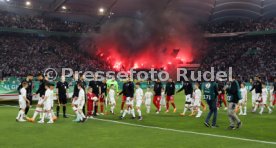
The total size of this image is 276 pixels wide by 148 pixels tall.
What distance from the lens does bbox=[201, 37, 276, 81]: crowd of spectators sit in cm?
5375

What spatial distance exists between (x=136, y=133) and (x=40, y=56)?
42416 millimetres

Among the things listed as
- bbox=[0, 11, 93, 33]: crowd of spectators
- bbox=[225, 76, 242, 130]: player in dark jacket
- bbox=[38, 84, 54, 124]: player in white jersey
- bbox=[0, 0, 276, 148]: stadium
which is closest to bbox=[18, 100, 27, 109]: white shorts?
bbox=[38, 84, 54, 124]: player in white jersey

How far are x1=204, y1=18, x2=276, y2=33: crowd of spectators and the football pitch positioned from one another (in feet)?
152

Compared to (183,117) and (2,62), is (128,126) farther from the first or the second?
(2,62)

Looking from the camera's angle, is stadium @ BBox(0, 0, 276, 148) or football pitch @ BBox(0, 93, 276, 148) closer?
football pitch @ BBox(0, 93, 276, 148)

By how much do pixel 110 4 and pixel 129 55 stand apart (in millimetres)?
9339

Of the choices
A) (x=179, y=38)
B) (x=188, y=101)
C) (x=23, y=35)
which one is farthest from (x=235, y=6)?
(x=188, y=101)

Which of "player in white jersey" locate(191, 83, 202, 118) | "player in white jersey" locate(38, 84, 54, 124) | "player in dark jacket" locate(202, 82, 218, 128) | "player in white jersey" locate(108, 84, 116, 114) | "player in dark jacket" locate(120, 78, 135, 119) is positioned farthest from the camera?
"player in white jersey" locate(108, 84, 116, 114)

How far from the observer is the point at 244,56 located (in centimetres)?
5875

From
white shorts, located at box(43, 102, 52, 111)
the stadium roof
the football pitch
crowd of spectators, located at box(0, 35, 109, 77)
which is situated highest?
the stadium roof

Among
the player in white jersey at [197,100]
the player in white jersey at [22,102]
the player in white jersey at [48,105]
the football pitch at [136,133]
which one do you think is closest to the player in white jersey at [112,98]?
the football pitch at [136,133]

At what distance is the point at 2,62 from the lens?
47.7 metres

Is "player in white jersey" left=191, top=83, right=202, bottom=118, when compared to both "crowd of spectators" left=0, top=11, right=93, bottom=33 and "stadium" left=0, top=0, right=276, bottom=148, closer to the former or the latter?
"stadium" left=0, top=0, right=276, bottom=148

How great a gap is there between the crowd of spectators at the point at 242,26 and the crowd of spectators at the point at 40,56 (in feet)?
68.1
